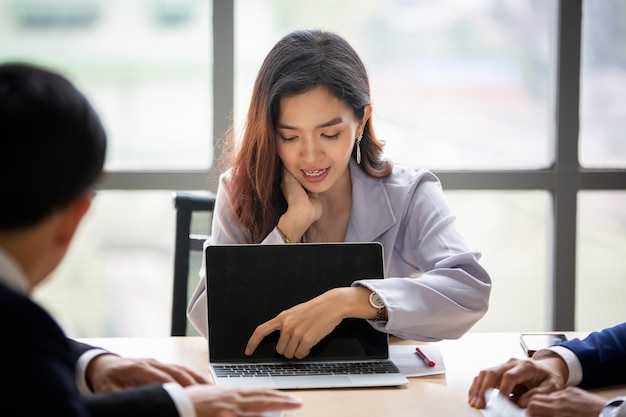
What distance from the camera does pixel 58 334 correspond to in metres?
1.11

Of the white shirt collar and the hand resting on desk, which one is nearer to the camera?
the white shirt collar

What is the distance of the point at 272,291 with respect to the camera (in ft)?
6.26

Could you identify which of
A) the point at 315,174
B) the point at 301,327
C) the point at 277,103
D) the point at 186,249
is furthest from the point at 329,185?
the point at 301,327

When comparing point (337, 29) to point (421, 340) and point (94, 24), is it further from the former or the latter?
point (421, 340)

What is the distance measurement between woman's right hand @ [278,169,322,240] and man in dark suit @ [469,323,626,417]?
30.2 inches

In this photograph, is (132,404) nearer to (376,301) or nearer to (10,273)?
(10,273)

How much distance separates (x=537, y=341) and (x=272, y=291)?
65 centimetres

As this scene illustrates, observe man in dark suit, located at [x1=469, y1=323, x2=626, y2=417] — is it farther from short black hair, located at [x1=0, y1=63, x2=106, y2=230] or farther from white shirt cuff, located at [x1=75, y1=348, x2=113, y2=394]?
short black hair, located at [x1=0, y1=63, x2=106, y2=230]

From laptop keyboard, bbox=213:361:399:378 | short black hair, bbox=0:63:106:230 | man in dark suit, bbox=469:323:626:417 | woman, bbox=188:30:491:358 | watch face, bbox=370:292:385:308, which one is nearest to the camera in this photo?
short black hair, bbox=0:63:106:230

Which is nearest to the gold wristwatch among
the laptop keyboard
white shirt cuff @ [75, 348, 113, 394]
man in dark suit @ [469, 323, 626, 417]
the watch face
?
the watch face

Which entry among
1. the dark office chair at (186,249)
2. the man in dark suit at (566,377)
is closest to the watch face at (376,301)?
the man in dark suit at (566,377)

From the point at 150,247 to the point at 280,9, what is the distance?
1158mm

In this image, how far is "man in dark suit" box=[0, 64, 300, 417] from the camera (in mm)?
1062

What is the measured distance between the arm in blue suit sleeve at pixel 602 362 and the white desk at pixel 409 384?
0.08ft
